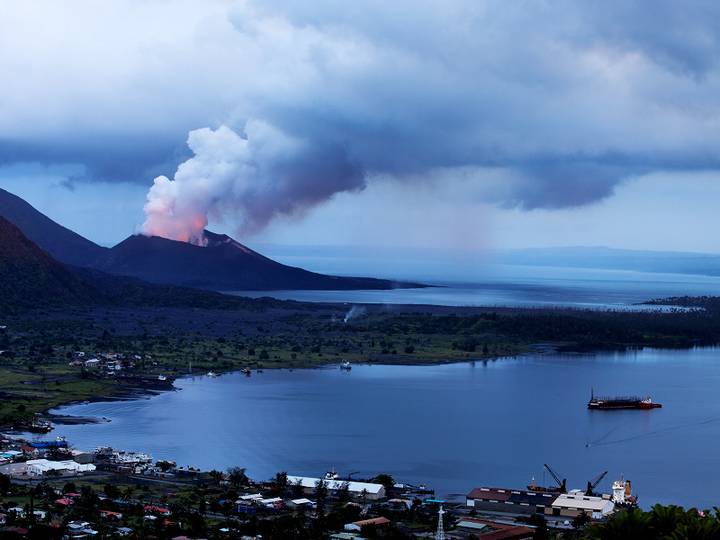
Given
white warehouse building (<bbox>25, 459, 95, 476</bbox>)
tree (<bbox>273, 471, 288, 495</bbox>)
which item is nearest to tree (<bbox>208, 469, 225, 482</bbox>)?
tree (<bbox>273, 471, 288, 495</bbox>)

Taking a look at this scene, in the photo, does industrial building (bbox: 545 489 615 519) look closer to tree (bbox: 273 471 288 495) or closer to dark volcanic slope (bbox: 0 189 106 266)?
tree (bbox: 273 471 288 495)

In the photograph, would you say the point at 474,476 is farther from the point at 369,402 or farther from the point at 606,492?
the point at 369,402

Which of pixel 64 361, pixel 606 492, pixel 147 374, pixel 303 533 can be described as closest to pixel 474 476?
pixel 606 492

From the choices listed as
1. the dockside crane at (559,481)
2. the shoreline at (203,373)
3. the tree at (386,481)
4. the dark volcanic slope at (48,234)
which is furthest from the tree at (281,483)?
the dark volcanic slope at (48,234)

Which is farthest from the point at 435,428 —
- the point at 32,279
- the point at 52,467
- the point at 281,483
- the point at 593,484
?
the point at 32,279

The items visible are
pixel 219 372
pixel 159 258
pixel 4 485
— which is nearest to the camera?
pixel 4 485

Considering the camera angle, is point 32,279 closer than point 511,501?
No

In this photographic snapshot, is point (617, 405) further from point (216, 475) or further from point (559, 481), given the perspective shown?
point (216, 475)
